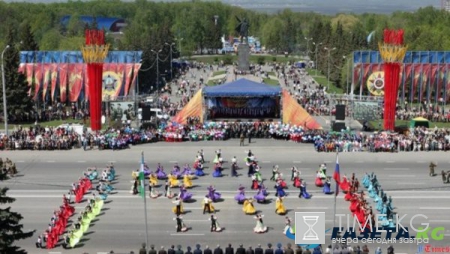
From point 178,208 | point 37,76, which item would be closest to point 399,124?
point 37,76

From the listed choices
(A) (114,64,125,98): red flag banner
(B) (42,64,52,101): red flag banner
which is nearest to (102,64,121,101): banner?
(A) (114,64,125,98): red flag banner

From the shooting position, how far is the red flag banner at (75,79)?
58.1 m

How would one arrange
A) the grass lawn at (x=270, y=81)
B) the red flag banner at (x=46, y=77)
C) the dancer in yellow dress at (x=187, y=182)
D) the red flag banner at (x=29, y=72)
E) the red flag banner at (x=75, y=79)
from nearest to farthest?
the dancer in yellow dress at (x=187, y=182) < the red flag banner at (x=75, y=79) < the red flag banner at (x=46, y=77) < the red flag banner at (x=29, y=72) < the grass lawn at (x=270, y=81)

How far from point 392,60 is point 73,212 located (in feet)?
85.9

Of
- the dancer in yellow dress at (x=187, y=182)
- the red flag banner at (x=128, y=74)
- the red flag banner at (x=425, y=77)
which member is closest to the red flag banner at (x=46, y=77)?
the red flag banner at (x=128, y=74)

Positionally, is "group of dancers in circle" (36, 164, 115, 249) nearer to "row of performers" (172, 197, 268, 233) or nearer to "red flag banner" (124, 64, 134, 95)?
"row of performers" (172, 197, 268, 233)

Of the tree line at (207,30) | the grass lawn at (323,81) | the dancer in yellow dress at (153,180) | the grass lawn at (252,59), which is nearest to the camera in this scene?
the dancer in yellow dress at (153,180)

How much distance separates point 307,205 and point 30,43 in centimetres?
5838

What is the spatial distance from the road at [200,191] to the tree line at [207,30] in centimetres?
3374

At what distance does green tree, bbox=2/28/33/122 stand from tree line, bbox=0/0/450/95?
20.7 m

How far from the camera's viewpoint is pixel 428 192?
3231cm

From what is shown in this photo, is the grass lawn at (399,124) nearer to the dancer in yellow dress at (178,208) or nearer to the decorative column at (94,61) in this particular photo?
the decorative column at (94,61)

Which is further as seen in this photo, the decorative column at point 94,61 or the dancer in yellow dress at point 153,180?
the decorative column at point 94,61

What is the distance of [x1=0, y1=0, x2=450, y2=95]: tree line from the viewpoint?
8494 cm
